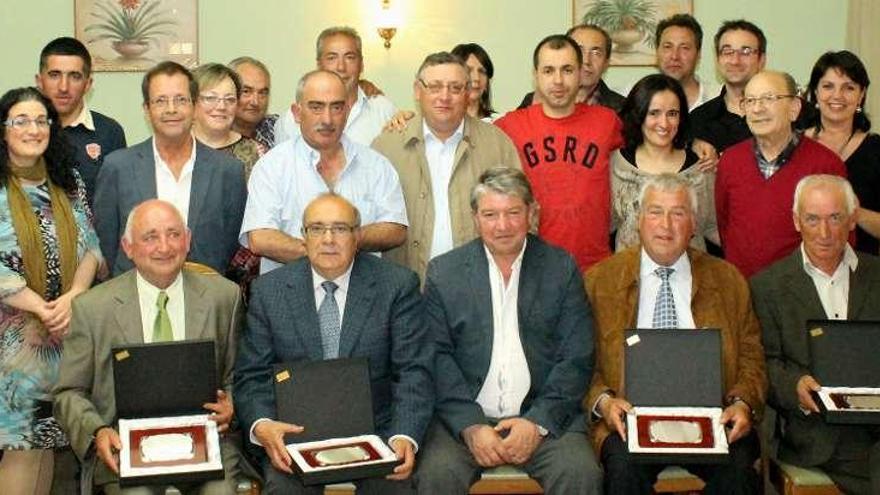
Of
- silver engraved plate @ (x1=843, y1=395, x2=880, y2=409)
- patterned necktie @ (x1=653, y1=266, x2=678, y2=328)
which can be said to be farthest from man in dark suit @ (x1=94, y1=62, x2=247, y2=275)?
silver engraved plate @ (x1=843, y1=395, x2=880, y2=409)

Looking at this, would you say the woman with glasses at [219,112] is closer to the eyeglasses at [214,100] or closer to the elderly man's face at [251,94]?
the eyeglasses at [214,100]

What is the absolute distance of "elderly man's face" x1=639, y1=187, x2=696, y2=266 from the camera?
4.16 metres

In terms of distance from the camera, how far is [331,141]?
4586mm

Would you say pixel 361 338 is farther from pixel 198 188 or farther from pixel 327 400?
pixel 198 188

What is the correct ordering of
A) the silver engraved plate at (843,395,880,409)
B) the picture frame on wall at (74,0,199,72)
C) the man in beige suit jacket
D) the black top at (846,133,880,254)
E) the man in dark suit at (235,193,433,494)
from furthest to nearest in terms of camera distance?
the picture frame on wall at (74,0,199,72), the black top at (846,133,880,254), the man in beige suit jacket, the man in dark suit at (235,193,433,494), the silver engraved plate at (843,395,880,409)

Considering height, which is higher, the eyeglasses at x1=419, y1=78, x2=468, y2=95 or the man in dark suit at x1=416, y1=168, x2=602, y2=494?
the eyeglasses at x1=419, y1=78, x2=468, y2=95

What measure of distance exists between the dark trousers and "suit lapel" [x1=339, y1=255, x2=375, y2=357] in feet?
3.27

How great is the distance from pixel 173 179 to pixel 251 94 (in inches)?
37.8

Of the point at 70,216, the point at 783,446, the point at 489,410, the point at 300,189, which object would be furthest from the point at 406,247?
the point at 783,446

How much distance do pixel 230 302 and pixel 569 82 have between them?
181 cm

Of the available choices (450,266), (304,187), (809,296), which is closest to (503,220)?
(450,266)

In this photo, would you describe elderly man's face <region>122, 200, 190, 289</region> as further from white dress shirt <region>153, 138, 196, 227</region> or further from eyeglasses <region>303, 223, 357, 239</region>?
white dress shirt <region>153, 138, 196, 227</region>

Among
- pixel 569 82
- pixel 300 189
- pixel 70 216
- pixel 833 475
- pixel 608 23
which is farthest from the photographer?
pixel 608 23

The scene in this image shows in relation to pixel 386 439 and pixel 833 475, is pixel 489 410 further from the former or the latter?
pixel 833 475
